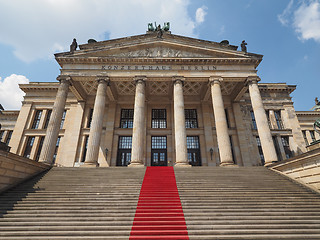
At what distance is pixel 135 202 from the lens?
8.44 m

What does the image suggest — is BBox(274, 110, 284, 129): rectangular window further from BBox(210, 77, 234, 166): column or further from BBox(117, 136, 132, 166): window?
BBox(117, 136, 132, 166): window

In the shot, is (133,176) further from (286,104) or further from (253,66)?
(286,104)

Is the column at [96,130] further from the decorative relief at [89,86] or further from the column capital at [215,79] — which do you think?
the column capital at [215,79]

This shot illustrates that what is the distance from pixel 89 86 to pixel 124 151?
1008 centimetres

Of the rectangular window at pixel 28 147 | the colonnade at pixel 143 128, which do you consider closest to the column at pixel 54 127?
the colonnade at pixel 143 128

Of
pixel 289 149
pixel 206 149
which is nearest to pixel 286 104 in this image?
pixel 289 149

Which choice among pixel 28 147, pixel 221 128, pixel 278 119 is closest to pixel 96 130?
pixel 221 128

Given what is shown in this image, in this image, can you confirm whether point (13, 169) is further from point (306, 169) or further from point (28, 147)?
point (306, 169)

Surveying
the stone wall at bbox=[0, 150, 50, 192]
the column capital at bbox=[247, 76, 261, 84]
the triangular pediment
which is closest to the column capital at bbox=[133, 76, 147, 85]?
the triangular pediment

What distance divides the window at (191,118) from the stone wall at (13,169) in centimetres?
1874

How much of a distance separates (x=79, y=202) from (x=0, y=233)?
291 cm

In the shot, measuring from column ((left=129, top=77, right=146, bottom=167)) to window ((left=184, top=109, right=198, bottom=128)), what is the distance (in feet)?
30.3

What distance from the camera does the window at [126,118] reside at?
81.5ft

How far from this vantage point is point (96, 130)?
688 inches
